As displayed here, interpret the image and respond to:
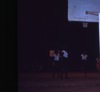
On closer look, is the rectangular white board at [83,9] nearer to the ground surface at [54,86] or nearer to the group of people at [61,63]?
the group of people at [61,63]

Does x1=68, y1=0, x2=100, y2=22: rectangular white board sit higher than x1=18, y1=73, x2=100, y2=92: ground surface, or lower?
higher

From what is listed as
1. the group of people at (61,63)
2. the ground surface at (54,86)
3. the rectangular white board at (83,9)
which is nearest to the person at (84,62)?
the group of people at (61,63)

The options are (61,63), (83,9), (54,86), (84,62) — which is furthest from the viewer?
(84,62)

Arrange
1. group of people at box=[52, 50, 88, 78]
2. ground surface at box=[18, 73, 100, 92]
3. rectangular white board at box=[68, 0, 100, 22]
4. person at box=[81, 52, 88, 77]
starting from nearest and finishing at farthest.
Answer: ground surface at box=[18, 73, 100, 92] → group of people at box=[52, 50, 88, 78] → rectangular white board at box=[68, 0, 100, 22] → person at box=[81, 52, 88, 77]

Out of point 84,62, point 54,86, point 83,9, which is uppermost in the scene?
point 83,9

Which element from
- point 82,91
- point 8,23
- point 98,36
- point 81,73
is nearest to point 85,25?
point 98,36

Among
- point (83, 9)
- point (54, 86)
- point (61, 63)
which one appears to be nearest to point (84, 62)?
point (61, 63)

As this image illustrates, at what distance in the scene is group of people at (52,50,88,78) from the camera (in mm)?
16102

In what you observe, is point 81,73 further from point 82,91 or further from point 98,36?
point 82,91

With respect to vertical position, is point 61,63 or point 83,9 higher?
point 83,9

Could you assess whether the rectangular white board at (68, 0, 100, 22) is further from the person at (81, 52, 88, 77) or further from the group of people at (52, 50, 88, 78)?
the person at (81, 52, 88, 77)

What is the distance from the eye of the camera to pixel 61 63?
54.8 feet

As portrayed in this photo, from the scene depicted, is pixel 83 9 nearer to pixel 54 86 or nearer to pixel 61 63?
pixel 61 63

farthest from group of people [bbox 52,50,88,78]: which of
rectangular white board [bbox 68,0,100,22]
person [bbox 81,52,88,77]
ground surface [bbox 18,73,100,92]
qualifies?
rectangular white board [bbox 68,0,100,22]
